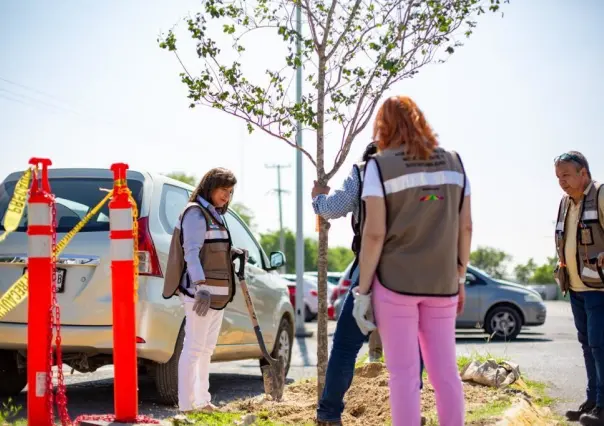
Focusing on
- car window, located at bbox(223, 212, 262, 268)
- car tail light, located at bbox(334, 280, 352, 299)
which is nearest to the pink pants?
car window, located at bbox(223, 212, 262, 268)

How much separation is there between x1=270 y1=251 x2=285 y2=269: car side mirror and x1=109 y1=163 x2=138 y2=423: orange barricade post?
14.2ft

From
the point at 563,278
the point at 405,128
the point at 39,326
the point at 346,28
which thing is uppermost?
the point at 346,28

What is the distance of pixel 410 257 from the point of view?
4348 millimetres

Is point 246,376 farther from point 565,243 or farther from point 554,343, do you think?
point 554,343

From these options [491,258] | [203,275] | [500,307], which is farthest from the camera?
[491,258]

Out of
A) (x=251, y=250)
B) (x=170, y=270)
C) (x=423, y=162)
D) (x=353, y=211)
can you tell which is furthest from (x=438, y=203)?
(x=251, y=250)

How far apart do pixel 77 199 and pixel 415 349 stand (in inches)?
156

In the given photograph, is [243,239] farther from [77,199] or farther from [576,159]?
[576,159]

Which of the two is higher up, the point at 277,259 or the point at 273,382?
the point at 277,259

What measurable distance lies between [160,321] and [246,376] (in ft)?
13.4

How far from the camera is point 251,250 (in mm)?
9273

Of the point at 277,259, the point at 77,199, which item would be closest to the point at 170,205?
the point at 77,199

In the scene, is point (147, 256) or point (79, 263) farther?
point (147, 256)

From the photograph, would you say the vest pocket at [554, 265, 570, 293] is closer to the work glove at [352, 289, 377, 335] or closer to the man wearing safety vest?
the man wearing safety vest
